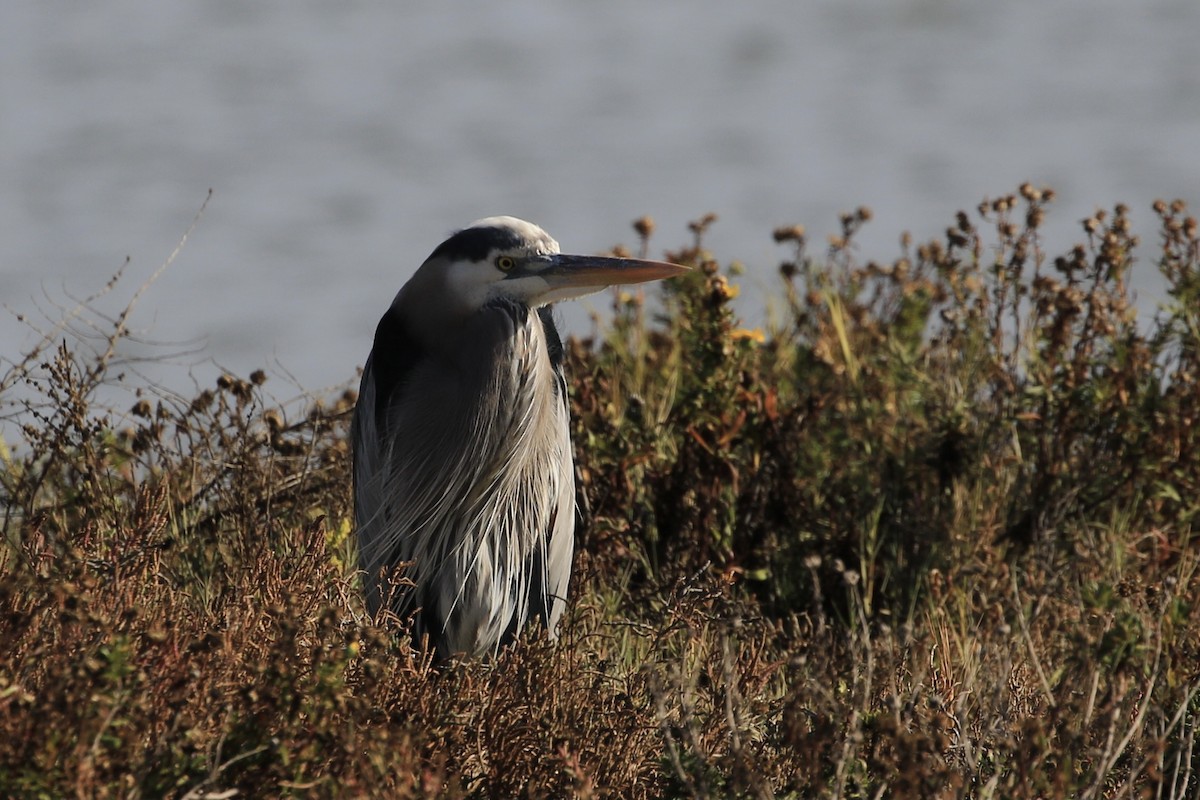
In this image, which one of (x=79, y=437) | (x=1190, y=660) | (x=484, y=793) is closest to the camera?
(x=484, y=793)

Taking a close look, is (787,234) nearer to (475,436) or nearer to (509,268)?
(509,268)

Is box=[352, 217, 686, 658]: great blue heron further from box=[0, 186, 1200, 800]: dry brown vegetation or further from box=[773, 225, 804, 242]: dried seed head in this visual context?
box=[773, 225, 804, 242]: dried seed head

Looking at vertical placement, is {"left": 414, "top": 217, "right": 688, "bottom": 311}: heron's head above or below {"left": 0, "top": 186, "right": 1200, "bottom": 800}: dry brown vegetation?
above

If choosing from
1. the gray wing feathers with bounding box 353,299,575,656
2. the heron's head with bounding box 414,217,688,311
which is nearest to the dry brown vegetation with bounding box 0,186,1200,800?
the gray wing feathers with bounding box 353,299,575,656

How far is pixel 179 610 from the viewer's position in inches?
131

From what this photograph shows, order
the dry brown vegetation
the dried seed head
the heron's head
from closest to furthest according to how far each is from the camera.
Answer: the dry brown vegetation
the heron's head
the dried seed head

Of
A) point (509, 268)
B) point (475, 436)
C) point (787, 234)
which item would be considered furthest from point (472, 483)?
point (787, 234)

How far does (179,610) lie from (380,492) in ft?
2.16

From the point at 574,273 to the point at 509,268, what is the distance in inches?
5.7

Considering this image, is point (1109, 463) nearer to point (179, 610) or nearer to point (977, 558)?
point (977, 558)

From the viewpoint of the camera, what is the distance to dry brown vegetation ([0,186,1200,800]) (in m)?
2.66

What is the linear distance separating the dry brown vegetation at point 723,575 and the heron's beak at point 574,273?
70cm

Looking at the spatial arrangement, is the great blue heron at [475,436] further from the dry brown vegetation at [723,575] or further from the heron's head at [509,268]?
the dry brown vegetation at [723,575]

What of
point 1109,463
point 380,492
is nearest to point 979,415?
point 1109,463
